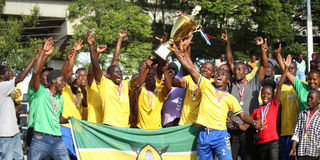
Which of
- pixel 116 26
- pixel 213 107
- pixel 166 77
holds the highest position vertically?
pixel 116 26

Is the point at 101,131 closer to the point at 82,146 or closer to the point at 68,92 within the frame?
the point at 82,146

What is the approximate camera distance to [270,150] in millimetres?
7266

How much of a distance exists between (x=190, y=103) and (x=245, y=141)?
51.2 inches

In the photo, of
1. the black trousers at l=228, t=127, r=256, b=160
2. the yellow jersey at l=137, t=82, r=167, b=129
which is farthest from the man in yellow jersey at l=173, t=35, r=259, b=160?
the yellow jersey at l=137, t=82, r=167, b=129

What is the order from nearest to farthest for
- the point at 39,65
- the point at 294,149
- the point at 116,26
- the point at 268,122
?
the point at 39,65
the point at 294,149
the point at 268,122
the point at 116,26

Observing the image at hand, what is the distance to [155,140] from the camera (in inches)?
291

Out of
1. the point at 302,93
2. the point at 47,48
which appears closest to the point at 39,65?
the point at 47,48

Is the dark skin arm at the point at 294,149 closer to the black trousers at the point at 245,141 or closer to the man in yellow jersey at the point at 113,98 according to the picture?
the black trousers at the point at 245,141

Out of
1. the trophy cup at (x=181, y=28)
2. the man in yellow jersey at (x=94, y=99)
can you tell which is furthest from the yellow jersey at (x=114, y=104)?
the trophy cup at (x=181, y=28)

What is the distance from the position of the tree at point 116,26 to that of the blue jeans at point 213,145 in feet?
51.2

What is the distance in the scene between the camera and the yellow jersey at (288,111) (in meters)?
7.55

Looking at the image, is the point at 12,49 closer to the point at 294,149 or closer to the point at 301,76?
the point at 301,76

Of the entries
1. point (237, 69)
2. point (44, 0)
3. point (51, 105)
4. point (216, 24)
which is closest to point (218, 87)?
point (237, 69)

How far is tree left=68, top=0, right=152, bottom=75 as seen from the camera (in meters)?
23.0
